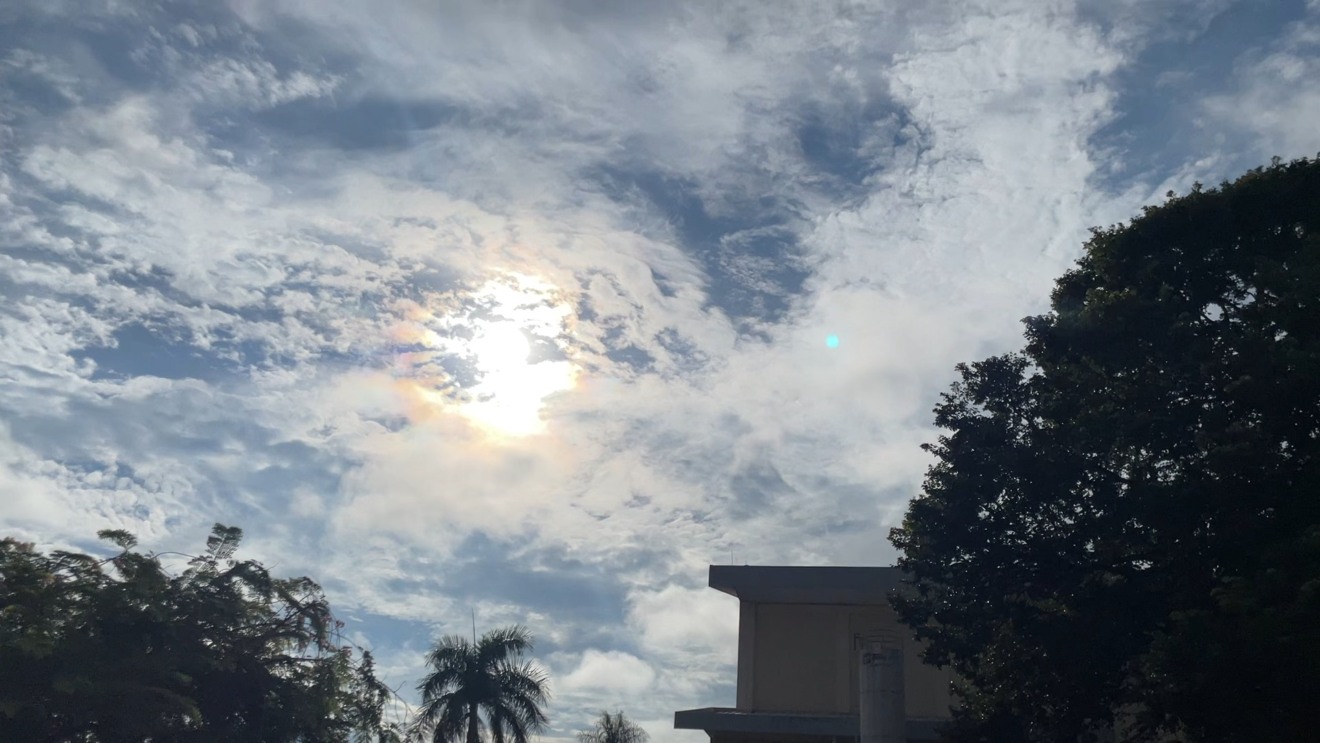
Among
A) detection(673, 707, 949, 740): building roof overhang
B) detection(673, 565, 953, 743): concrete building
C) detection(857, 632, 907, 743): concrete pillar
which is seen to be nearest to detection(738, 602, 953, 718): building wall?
detection(673, 565, 953, 743): concrete building

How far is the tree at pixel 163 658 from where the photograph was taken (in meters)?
24.6

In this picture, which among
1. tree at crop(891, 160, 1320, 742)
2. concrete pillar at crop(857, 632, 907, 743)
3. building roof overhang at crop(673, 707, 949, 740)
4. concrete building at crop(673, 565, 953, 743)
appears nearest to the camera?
tree at crop(891, 160, 1320, 742)

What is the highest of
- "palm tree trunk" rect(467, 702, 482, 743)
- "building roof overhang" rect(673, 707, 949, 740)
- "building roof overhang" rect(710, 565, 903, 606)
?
"building roof overhang" rect(710, 565, 903, 606)

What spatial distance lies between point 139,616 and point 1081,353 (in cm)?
2258

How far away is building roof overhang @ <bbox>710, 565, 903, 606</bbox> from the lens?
85.5 feet

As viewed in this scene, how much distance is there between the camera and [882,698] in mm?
21938

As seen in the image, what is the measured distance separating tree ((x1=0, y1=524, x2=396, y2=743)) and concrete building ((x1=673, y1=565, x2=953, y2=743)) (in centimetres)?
1045

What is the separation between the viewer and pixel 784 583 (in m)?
26.6

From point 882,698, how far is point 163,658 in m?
17.3

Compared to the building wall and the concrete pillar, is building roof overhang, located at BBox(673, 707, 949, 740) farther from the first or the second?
the concrete pillar

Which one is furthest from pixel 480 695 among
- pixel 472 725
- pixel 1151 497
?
pixel 1151 497

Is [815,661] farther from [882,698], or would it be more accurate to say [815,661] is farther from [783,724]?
[882,698]

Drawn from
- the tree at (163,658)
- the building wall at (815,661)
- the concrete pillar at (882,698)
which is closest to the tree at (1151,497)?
the concrete pillar at (882,698)

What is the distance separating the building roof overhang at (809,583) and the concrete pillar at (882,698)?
3.81 meters
